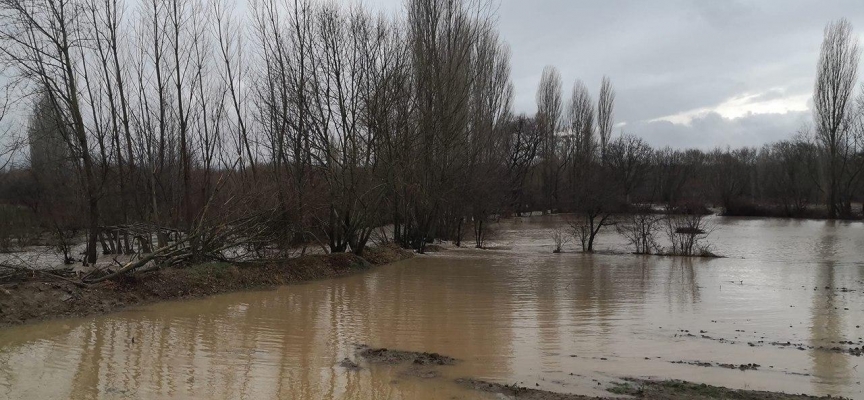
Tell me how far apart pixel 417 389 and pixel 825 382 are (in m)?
4.98

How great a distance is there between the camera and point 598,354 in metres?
8.38

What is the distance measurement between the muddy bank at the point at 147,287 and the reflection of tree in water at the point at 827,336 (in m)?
11.6

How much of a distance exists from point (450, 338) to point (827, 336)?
6541 millimetres

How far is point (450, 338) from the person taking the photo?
9391 mm

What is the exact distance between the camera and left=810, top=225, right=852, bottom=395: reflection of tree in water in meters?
7.16

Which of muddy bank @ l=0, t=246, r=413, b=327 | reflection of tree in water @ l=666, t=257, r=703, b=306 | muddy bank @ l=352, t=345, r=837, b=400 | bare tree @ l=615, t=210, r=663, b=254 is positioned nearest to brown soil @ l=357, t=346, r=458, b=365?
muddy bank @ l=352, t=345, r=837, b=400

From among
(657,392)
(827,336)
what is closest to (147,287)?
(657,392)

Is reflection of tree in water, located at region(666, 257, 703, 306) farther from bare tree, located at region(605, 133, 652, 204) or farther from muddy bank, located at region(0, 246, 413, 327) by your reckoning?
bare tree, located at region(605, 133, 652, 204)

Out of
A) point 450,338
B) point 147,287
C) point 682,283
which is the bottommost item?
point 682,283

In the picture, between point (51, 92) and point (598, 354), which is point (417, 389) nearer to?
point (598, 354)

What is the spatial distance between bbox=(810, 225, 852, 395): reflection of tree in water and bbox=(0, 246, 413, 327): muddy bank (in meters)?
11.6

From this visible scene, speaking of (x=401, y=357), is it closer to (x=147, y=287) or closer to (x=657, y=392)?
(x=657, y=392)

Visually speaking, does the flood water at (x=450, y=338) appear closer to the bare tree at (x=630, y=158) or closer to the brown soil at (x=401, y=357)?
the brown soil at (x=401, y=357)

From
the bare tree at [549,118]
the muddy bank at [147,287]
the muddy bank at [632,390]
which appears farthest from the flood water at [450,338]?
the bare tree at [549,118]
